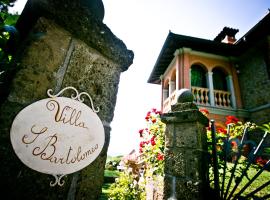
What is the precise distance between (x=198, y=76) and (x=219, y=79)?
1.17 metres

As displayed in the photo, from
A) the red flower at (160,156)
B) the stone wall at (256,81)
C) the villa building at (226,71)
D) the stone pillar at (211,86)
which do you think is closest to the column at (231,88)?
the villa building at (226,71)

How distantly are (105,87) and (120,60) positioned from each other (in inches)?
9.2

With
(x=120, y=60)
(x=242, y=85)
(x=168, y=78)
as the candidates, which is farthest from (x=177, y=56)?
(x=120, y=60)

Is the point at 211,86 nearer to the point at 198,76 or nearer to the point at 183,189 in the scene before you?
the point at 198,76

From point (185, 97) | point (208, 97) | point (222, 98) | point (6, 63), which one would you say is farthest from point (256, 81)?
point (6, 63)

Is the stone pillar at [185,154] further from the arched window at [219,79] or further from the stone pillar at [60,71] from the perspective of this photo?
the arched window at [219,79]

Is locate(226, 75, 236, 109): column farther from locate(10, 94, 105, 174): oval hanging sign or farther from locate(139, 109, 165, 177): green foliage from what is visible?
locate(10, 94, 105, 174): oval hanging sign

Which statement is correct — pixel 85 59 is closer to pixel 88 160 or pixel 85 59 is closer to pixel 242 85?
pixel 88 160

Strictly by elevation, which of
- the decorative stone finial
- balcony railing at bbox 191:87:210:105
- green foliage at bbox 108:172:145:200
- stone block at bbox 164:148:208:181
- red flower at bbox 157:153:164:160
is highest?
balcony railing at bbox 191:87:210:105

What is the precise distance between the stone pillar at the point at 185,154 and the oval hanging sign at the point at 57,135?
121 cm

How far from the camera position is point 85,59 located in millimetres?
975

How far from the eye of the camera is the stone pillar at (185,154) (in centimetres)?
174

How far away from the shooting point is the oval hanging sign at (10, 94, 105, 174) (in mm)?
689

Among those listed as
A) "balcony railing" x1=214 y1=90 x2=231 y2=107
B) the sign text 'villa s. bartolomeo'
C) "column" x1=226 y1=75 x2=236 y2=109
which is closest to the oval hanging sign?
the sign text 'villa s. bartolomeo'
